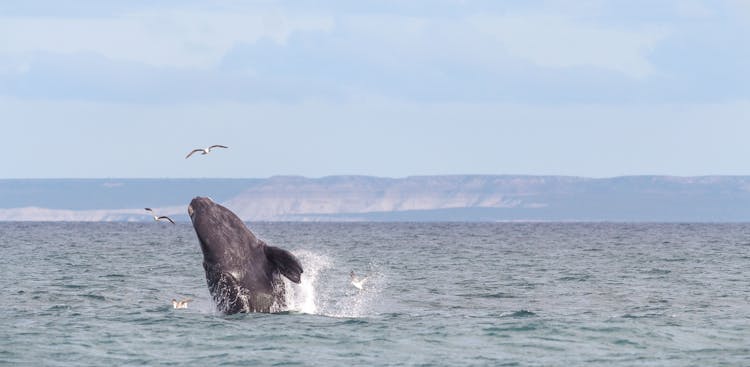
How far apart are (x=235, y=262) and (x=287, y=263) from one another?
133cm

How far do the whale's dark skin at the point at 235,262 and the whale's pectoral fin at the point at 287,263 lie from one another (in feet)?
0.12

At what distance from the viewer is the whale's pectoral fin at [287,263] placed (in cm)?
2334

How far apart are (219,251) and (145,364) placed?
3827mm

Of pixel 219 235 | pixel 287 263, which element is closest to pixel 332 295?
pixel 219 235

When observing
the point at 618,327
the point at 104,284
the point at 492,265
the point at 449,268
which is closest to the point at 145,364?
the point at 618,327

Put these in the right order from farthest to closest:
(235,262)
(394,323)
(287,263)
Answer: (394,323) → (235,262) → (287,263)

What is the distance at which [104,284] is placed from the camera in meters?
43.1

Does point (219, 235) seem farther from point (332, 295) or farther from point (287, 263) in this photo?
point (332, 295)

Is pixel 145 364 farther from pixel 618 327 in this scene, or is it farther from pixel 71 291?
pixel 71 291

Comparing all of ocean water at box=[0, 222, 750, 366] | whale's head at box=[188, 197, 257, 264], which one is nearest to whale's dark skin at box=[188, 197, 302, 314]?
whale's head at box=[188, 197, 257, 264]

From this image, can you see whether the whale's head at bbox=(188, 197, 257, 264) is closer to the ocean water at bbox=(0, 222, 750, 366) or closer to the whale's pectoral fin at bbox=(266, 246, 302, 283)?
the whale's pectoral fin at bbox=(266, 246, 302, 283)

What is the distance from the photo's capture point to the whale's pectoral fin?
76.6ft

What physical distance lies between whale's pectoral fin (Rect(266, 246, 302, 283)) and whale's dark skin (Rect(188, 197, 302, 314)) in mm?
38

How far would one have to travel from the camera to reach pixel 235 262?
24.4 meters
